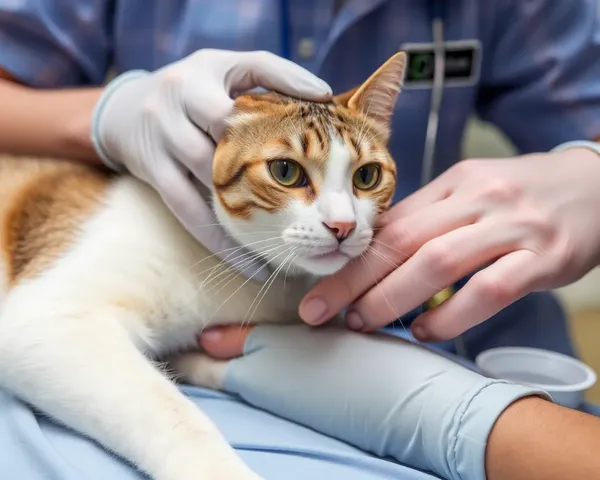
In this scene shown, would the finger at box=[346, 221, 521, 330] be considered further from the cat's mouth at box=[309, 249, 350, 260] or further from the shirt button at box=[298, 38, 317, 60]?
the shirt button at box=[298, 38, 317, 60]

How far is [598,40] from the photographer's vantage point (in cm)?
98

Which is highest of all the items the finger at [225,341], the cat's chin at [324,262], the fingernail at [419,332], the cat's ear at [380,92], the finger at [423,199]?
the cat's ear at [380,92]

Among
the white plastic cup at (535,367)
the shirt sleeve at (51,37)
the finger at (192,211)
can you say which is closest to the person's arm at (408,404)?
the finger at (192,211)

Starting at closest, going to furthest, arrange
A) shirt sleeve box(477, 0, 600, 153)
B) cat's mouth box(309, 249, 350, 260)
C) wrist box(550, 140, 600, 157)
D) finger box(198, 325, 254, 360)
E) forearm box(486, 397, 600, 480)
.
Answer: forearm box(486, 397, 600, 480) → cat's mouth box(309, 249, 350, 260) → finger box(198, 325, 254, 360) → wrist box(550, 140, 600, 157) → shirt sleeve box(477, 0, 600, 153)

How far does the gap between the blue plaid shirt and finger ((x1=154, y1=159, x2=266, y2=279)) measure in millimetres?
285

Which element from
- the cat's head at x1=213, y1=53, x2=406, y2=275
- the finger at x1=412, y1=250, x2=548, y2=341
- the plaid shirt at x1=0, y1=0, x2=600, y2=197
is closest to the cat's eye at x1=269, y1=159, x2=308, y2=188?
the cat's head at x1=213, y1=53, x2=406, y2=275

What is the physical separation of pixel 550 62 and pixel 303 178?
55 centimetres

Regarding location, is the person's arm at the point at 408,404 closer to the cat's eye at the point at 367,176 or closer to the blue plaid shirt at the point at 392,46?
the cat's eye at the point at 367,176

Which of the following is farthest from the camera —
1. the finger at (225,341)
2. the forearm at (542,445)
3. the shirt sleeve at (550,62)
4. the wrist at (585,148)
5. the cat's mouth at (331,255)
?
the shirt sleeve at (550,62)

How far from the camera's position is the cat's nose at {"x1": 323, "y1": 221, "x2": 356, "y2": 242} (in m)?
0.62

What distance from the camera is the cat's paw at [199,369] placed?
29.3 inches

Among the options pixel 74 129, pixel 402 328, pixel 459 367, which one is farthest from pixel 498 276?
pixel 74 129

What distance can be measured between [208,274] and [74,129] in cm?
28

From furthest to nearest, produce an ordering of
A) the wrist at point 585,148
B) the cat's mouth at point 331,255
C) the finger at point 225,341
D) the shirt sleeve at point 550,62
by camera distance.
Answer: the shirt sleeve at point 550,62, the wrist at point 585,148, the finger at point 225,341, the cat's mouth at point 331,255
